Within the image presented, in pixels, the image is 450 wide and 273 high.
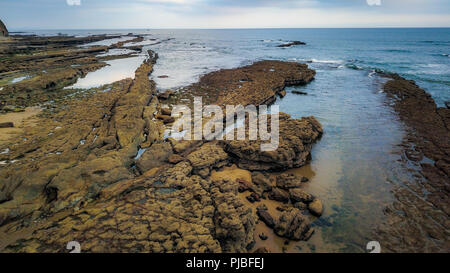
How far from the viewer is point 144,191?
5457 millimetres

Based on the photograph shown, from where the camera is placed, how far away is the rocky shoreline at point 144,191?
416 cm

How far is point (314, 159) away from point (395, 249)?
3.80 metres

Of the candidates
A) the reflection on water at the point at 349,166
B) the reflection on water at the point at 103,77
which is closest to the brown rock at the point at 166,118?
the reflection on water at the point at 349,166

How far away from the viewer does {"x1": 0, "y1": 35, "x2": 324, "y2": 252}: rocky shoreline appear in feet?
13.6

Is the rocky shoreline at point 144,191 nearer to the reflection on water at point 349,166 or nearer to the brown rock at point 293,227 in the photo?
the brown rock at point 293,227

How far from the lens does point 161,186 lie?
571 cm

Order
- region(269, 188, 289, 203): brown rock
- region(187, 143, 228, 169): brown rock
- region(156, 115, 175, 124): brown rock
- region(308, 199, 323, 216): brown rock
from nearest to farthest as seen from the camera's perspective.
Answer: region(308, 199, 323, 216): brown rock, region(269, 188, 289, 203): brown rock, region(187, 143, 228, 169): brown rock, region(156, 115, 175, 124): brown rock

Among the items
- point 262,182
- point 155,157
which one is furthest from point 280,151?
point 155,157

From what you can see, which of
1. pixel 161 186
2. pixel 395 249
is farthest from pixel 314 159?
pixel 161 186

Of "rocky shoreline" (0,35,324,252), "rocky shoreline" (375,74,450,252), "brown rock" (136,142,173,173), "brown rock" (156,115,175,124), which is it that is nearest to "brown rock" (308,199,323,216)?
"rocky shoreline" (0,35,324,252)

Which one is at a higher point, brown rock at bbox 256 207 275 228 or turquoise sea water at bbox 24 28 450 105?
turquoise sea water at bbox 24 28 450 105

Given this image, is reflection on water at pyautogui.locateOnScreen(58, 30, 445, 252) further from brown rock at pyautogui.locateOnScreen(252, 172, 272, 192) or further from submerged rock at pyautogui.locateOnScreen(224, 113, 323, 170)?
brown rock at pyautogui.locateOnScreen(252, 172, 272, 192)

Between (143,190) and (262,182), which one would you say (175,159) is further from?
(262,182)

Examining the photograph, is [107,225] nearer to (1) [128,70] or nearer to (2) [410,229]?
(2) [410,229]
